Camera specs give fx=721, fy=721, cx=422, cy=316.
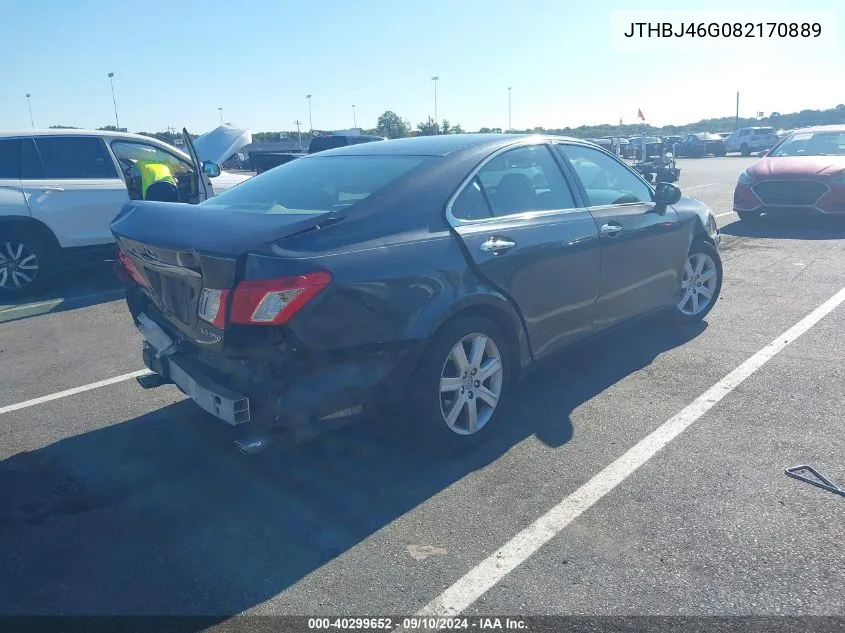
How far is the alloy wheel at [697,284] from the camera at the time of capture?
19.3ft

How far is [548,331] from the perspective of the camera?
429cm

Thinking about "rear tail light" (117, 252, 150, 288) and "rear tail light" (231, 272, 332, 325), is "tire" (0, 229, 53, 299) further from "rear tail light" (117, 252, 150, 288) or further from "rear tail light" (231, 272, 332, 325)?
"rear tail light" (231, 272, 332, 325)

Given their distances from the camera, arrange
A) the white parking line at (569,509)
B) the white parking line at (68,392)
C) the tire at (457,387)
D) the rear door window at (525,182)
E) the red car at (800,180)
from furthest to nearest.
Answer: the red car at (800,180), the white parking line at (68,392), the rear door window at (525,182), the tire at (457,387), the white parking line at (569,509)

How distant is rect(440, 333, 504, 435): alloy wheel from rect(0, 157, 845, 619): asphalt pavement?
18cm

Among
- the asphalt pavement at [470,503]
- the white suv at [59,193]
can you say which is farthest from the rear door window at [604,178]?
the white suv at [59,193]

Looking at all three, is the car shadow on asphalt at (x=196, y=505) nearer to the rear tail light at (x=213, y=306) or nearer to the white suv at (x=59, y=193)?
the rear tail light at (x=213, y=306)

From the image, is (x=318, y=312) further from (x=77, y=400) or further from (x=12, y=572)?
(x=77, y=400)

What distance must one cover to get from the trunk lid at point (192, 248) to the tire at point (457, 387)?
34.5 inches

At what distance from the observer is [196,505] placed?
11.1 ft

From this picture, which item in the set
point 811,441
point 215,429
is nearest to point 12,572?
point 215,429

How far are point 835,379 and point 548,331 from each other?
2.01 meters

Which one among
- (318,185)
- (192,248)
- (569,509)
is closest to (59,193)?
(318,185)

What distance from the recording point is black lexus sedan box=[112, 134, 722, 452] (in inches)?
122

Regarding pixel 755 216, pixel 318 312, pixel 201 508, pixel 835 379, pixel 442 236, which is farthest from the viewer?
pixel 755 216
